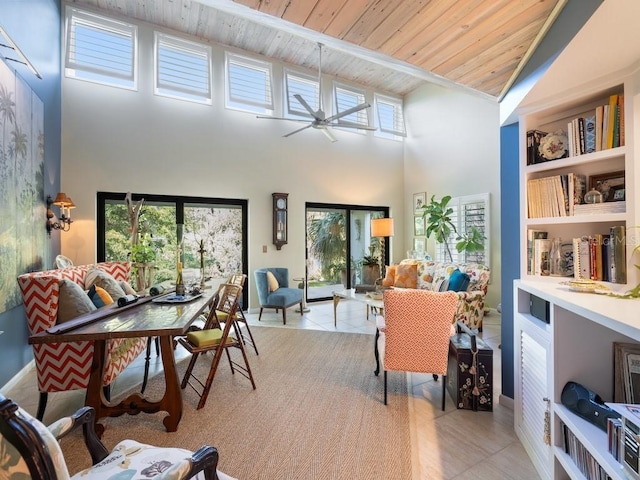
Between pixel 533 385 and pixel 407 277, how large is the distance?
11.0ft

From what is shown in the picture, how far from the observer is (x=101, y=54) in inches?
176

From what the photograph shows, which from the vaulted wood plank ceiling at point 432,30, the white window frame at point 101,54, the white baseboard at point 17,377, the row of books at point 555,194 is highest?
the white window frame at point 101,54

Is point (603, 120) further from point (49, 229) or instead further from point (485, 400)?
point (49, 229)

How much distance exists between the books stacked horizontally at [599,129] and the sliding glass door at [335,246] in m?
4.44

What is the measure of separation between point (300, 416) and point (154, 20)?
5804 mm

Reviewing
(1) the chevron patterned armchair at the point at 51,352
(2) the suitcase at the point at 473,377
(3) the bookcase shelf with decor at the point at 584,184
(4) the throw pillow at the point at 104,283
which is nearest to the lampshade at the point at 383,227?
(2) the suitcase at the point at 473,377

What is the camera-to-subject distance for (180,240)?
2689 millimetres

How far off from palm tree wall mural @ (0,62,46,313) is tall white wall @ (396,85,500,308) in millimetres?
5745

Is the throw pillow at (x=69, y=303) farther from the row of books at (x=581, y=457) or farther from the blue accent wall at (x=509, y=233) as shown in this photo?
the blue accent wall at (x=509, y=233)

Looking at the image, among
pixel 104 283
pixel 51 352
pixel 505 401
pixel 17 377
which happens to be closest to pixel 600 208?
pixel 505 401

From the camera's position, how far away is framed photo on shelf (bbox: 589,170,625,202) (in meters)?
1.73

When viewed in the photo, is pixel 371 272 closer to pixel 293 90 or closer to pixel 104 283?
pixel 293 90

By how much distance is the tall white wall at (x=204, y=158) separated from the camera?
439 centimetres

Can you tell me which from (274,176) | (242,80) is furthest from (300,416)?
(242,80)
